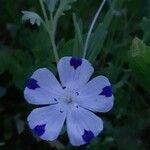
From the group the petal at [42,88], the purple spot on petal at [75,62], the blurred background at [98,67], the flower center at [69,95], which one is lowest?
the blurred background at [98,67]

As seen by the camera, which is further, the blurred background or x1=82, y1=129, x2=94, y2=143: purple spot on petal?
the blurred background

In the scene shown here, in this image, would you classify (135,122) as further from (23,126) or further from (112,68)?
(23,126)

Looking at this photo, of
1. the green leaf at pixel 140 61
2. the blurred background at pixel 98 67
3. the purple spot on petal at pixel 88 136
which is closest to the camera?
the purple spot on petal at pixel 88 136

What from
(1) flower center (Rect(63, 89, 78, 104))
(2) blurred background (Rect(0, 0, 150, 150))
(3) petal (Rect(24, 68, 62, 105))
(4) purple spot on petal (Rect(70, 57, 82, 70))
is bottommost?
(2) blurred background (Rect(0, 0, 150, 150))

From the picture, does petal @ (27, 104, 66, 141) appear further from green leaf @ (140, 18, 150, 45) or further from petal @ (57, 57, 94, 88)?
green leaf @ (140, 18, 150, 45)

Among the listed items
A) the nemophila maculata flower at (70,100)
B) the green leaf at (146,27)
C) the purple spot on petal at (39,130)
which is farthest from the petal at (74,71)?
the green leaf at (146,27)

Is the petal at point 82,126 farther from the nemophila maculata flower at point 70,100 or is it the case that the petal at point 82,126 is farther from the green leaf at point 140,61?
the green leaf at point 140,61

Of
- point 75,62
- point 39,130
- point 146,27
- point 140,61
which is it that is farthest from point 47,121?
point 146,27

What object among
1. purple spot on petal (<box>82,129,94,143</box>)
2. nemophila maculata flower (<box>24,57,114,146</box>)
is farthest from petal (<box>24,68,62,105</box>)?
purple spot on petal (<box>82,129,94,143</box>)
